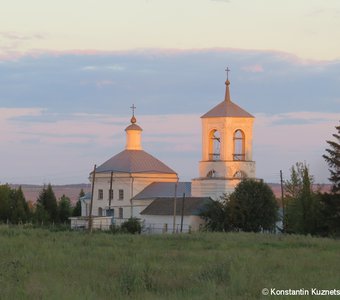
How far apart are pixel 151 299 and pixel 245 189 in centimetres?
5035

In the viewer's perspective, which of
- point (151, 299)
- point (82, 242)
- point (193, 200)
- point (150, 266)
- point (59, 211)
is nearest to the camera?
point (151, 299)

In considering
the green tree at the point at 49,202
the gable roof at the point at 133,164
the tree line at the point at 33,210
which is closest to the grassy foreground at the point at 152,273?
the tree line at the point at 33,210

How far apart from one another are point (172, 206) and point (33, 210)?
17471 mm

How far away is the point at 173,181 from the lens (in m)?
79.1

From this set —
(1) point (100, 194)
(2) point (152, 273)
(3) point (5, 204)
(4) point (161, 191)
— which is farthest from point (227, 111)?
(2) point (152, 273)

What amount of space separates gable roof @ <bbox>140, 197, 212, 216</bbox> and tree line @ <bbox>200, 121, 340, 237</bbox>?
1143mm

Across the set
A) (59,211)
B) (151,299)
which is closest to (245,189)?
(59,211)

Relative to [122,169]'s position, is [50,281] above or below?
below

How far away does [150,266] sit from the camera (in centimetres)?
1694

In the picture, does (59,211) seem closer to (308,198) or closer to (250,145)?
(250,145)

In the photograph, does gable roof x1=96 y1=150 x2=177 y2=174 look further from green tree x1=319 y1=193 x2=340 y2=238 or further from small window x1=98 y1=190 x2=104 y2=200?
green tree x1=319 y1=193 x2=340 y2=238

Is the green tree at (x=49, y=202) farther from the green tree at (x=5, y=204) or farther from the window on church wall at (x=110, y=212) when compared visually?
the window on church wall at (x=110, y=212)

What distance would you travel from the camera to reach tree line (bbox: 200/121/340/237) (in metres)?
51.2

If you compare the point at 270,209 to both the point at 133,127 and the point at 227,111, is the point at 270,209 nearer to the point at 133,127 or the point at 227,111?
the point at 227,111
